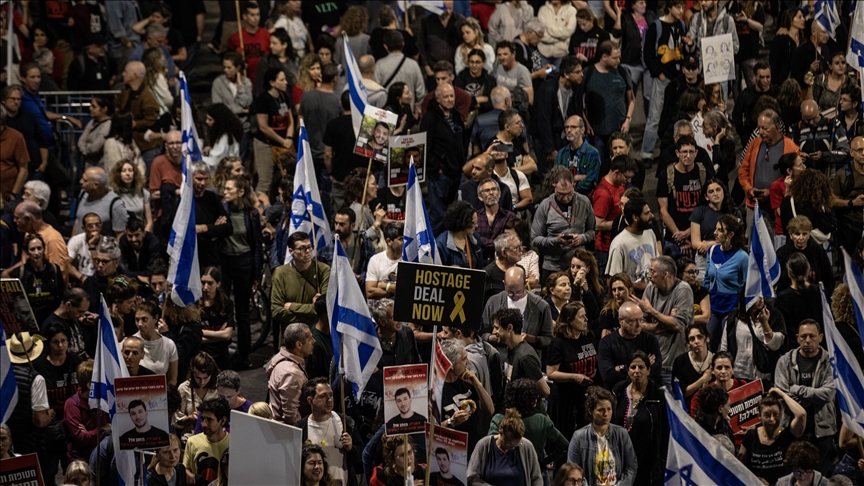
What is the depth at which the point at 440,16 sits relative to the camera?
61.3 ft

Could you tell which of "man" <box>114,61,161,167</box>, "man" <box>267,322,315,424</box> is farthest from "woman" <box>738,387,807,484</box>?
"man" <box>114,61,161,167</box>

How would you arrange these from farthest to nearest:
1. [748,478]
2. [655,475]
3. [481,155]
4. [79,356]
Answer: [481,155]
[79,356]
[655,475]
[748,478]

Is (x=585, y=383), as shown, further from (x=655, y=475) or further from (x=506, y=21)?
(x=506, y=21)

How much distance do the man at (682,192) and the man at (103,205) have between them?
5565 mm

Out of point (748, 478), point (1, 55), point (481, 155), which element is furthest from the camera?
point (1, 55)

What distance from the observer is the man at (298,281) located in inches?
516

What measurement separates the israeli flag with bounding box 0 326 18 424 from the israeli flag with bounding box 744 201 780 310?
20.0 feet

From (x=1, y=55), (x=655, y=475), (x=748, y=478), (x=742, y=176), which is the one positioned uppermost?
(x=1, y=55)

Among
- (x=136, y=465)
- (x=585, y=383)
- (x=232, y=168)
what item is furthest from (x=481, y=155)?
(x=136, y=465)

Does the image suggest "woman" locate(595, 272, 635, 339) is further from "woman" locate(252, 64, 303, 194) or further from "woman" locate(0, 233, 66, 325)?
"woman" locate(252, 64, 303, 194)

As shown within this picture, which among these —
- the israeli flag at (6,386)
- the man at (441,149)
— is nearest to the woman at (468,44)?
the man at (441,149)

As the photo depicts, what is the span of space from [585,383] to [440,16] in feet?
26.2

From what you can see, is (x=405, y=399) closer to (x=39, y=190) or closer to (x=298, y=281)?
(x=298, y=281)

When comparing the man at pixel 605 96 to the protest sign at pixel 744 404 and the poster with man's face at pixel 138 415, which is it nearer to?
the protest sign at pixel 744 404
